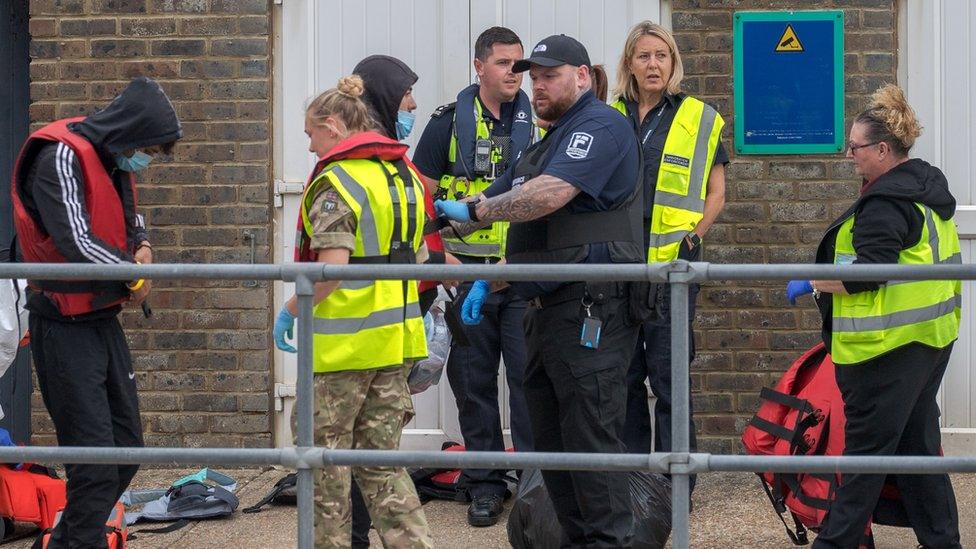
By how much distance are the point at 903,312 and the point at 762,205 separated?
1902 mm

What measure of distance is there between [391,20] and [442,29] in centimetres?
26

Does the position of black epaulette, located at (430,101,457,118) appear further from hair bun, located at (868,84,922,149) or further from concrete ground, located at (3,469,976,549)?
hair bun, located at (868,84,922,149)

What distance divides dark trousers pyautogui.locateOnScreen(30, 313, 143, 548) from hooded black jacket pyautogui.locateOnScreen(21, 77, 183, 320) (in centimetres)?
8

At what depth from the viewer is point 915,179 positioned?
4762mm

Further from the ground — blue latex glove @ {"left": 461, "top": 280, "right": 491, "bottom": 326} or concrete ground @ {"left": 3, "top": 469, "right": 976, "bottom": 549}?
blue latex glove @ {"left": 461, "top": 280, "right": 491, "bottom": 326}

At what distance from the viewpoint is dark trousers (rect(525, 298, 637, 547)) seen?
4.53m

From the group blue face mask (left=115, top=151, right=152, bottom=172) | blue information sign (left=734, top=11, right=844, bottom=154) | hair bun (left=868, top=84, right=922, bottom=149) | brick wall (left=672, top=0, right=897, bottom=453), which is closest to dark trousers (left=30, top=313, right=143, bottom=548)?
blue face mask (left=115, top=151, right=152, bottom=172)

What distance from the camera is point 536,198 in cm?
446

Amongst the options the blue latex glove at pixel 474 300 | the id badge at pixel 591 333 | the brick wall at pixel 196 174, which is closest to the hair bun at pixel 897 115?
the id badge at pixel 591 333

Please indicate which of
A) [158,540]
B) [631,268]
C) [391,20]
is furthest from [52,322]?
[391,20]

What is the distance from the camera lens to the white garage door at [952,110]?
21.6 feet

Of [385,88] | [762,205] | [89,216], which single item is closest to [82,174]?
[89,216]

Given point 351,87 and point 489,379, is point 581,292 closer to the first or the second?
point 351,87

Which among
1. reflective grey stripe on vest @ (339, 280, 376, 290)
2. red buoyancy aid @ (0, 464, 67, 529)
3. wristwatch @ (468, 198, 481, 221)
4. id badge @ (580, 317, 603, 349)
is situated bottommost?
red buoyancy aid @ (0, 464, 67, 529)
